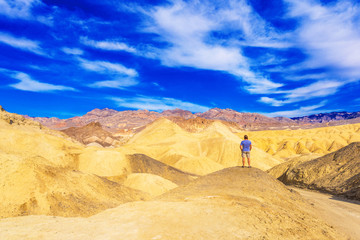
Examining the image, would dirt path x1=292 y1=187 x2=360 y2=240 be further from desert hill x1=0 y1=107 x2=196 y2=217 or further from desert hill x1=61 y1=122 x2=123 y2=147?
desert hill x1=61 y1=122 x2=123 y2=147

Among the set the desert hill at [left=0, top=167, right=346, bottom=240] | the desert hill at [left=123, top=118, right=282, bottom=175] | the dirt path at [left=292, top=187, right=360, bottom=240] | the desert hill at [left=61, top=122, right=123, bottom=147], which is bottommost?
the dirt path at [left=292, top=187, right=360, bottom=240]

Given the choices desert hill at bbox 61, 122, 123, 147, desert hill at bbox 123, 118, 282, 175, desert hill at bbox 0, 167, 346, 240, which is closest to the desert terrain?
desert hill at bbox 0, 167, 346, 240

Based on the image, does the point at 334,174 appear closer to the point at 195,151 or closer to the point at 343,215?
the point at 343,215

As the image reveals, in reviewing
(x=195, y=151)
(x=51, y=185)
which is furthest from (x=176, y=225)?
(x=195, y=151)

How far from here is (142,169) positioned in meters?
38.3

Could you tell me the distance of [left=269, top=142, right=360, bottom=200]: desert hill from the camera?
1881 centimetres

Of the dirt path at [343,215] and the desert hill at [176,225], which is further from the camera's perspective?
the dirt path at [343,215]

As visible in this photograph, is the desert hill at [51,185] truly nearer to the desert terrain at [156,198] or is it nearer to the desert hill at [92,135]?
the desert terrain at [156,198]

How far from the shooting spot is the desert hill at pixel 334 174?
61.7 feet

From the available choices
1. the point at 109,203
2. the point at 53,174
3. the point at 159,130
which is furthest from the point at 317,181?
the point at 159,130

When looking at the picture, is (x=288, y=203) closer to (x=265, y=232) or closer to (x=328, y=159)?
(x=265, y=232)

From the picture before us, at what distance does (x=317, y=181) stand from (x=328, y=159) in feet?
10.7

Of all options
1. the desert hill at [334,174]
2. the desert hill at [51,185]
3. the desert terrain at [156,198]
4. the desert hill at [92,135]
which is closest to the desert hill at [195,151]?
the desert terrain at [156,198]

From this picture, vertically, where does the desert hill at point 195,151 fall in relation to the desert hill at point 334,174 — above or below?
above
